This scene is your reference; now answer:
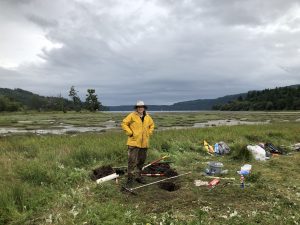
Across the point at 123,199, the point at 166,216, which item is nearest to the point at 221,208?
the point at 166,216

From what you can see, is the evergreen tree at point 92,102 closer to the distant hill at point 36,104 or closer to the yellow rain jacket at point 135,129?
the distant hill at point 36,104

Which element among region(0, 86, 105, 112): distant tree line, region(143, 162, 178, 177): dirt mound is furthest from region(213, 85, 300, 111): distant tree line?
region(143, 162, 178, 177): dirt mound

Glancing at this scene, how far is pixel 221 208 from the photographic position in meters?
7.67

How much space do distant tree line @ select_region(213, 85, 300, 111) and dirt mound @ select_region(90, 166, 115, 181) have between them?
114327 millimetres

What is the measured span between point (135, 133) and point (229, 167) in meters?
4.11

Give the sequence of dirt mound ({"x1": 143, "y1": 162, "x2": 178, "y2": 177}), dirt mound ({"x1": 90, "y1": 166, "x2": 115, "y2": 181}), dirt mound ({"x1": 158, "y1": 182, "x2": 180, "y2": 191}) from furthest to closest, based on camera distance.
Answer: dirt mound ({"x1": 143, "y1": 162, "x2": 178, "y2": 177})
dirt mound ({"x1": 90, "y1": 166, "x2": 115, "y2": 181})
dirt mound ({"x1": 158, "y1": 182, "x2": 180, "y2": 191})

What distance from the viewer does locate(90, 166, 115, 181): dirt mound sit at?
1006 centimetres

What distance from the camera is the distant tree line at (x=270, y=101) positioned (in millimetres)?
119750

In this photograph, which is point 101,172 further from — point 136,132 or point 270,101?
point 270,101

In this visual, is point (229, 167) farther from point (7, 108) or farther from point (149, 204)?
point (7, 108)

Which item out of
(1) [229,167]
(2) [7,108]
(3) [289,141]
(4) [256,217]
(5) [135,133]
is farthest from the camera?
(2) [7,108]

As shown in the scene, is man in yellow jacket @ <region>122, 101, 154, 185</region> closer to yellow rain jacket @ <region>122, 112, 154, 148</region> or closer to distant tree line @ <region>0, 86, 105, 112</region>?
yellow rain jacket @ <region>122, 112, 154, 148</region>

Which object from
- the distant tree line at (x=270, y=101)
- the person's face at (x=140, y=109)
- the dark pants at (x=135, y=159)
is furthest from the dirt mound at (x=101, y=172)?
the distant tree line at (x=270, y=101)

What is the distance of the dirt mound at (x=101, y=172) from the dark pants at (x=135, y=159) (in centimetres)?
93
